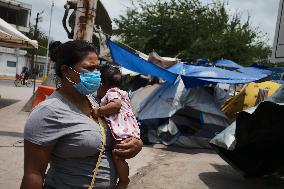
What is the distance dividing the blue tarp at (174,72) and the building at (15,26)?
120 feet

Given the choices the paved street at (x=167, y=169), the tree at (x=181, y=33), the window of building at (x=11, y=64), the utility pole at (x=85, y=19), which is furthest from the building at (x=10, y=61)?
the utility pole at (x=85, y=19)

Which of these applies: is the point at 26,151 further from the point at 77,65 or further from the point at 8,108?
the point at 8,108

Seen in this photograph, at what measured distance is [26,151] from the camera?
83.1 inches

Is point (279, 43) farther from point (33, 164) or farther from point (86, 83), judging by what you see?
point (33, 164)

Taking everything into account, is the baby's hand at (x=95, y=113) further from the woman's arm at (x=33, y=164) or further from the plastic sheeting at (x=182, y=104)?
the plastic sheeting at (x=182, y=104)

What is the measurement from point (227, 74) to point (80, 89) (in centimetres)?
781

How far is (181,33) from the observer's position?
26609 millimetres

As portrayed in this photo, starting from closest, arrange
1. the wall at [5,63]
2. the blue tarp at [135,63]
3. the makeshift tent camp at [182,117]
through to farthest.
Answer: the blue tarp at [135,63] → the makeshift tent camp at [182,117] → the wall at [5,63]

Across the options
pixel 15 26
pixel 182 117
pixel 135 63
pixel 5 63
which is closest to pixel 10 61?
pixel 5 63

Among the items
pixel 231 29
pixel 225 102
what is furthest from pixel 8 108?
pixel 231 29

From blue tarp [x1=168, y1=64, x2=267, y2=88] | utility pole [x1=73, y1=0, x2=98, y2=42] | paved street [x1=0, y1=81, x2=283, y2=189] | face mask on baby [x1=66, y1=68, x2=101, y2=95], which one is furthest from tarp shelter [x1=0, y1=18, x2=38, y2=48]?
face mask on baby [x1=66, y1=68, x2=101, y2=95]

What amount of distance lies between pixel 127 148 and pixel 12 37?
12252 mm

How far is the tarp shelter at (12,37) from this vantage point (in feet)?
42.6

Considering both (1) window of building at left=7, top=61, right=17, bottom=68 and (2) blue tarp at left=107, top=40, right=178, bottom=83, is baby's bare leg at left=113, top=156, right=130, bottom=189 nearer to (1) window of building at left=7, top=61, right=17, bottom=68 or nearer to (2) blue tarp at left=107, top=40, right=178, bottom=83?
(2) blue tarp at left=107, top=40, right=178, bottom=83
